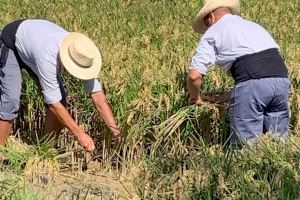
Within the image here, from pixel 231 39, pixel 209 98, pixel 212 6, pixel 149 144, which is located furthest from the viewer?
pixel 149 144

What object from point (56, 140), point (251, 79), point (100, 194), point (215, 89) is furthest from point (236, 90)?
point (56, 140)

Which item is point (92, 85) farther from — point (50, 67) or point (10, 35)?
point (10, 35)

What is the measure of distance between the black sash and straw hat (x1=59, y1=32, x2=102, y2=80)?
102 centimetres

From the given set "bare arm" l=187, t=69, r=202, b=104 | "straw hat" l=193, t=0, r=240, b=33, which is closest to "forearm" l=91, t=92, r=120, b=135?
"bare arm" l=187, t=69, r=202, b=104

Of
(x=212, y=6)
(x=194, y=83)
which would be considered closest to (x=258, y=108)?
Result: (x=194, y=83)

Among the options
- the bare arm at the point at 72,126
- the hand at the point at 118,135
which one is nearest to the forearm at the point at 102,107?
the hand at the point at 118,135

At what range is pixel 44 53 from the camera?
16.0ft

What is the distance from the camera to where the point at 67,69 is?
4.81 m

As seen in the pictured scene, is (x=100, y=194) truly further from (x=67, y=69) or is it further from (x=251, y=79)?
(x=251, y=79)

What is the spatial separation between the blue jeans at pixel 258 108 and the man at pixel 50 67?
940 mm

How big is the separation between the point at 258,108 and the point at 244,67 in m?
0.32

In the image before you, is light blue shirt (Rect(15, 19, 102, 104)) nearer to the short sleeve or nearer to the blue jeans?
the short sleeve

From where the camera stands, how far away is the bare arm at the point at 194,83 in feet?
15.4

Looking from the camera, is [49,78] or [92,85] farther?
[92,85]
